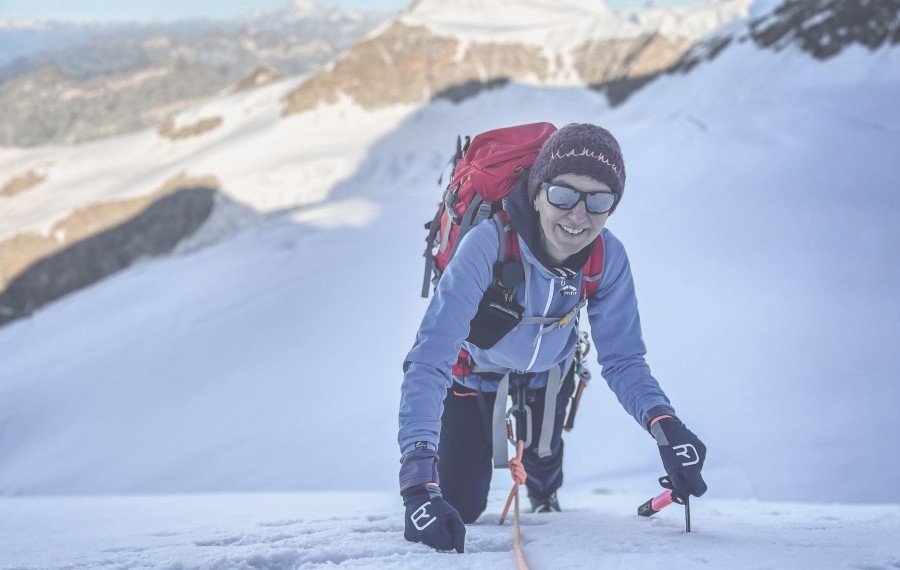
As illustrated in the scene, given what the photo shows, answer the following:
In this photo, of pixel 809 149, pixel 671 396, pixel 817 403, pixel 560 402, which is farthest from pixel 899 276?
pixel 560 402

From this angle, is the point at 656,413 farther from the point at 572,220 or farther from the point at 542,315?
the point at 572,220

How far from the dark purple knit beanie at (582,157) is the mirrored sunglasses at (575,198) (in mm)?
67

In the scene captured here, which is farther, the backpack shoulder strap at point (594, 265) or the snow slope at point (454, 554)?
the backpack shoulder strap at point (594, 265)

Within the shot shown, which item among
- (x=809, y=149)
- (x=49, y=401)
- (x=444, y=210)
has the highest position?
(x=809, y=149)

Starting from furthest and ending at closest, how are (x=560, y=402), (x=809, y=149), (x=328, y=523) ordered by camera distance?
(x=809, y=149)
(x=560, y=402)
(x=328, y=523)

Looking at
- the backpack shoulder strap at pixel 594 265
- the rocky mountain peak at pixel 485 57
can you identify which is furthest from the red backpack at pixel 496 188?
the rocky mountain peak at pixel 485 57

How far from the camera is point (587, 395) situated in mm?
6660

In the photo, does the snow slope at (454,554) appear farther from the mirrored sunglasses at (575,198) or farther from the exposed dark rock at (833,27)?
the exposed dark rock at (833,27)

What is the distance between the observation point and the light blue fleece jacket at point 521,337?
200cm

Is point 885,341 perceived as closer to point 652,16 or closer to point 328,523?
point 328,523

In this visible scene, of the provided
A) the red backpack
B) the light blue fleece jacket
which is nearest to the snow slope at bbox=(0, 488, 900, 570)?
the light blue fleece jacket

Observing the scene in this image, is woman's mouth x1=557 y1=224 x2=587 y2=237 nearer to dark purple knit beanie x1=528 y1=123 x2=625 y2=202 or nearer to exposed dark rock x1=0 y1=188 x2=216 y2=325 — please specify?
dark purple knit beanie x1=528 y1=123 x2=625 y2=202

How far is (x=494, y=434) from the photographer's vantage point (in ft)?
8.77

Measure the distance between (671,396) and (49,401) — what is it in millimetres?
9081
